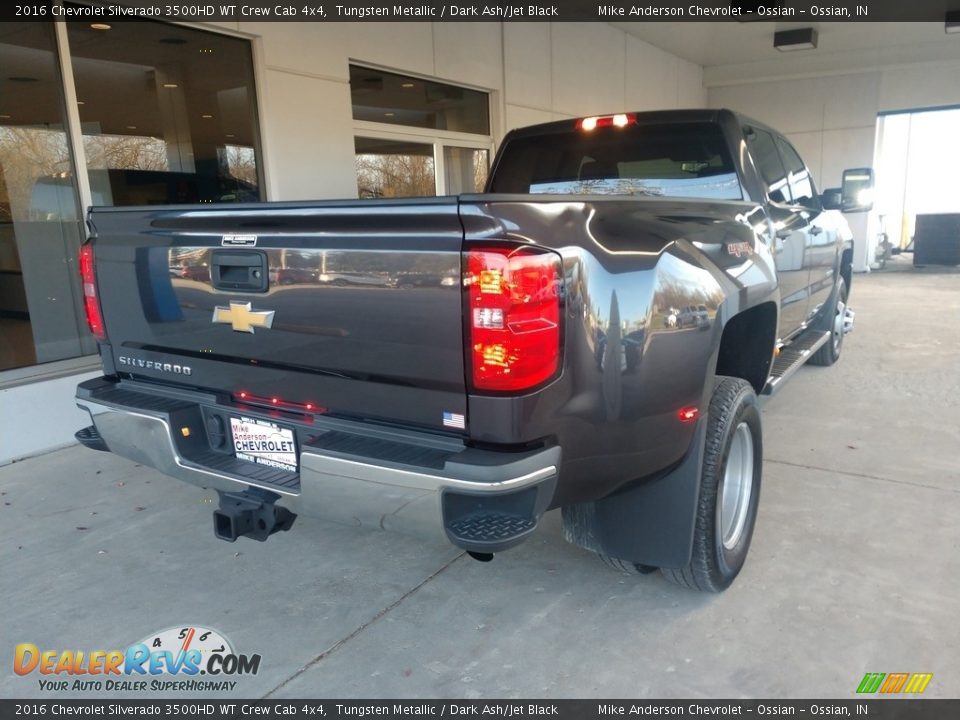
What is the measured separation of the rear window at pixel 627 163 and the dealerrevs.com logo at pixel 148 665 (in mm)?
2558

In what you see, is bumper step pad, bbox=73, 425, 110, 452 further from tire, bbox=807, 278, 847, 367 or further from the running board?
tire, bbox=807, 278, 847, 367

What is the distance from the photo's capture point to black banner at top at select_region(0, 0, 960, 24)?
4.95 metres

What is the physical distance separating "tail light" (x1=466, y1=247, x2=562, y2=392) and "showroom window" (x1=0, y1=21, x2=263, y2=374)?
4.21 m

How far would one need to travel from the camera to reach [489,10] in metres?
8.49

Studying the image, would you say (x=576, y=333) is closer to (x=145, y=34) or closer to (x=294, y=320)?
(x=294, y=320)

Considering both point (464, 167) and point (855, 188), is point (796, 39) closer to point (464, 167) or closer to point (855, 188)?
point (464, 167)

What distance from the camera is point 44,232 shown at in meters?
4.94

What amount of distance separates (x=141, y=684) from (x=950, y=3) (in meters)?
13.0

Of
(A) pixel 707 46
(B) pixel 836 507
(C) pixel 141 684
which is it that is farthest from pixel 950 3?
(C) pixel 141 684

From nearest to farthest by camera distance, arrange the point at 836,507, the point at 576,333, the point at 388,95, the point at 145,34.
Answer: the point at 576,333
the point at 836,507
the point at 145,34
the point at 388,95

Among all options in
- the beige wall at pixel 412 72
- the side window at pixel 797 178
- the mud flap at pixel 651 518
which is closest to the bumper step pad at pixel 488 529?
the mud flap at pixel 651 518

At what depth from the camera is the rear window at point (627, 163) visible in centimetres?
360

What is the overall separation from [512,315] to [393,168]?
6.28 meters

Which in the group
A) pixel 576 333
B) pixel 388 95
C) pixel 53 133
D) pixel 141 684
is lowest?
pixel 141 684
